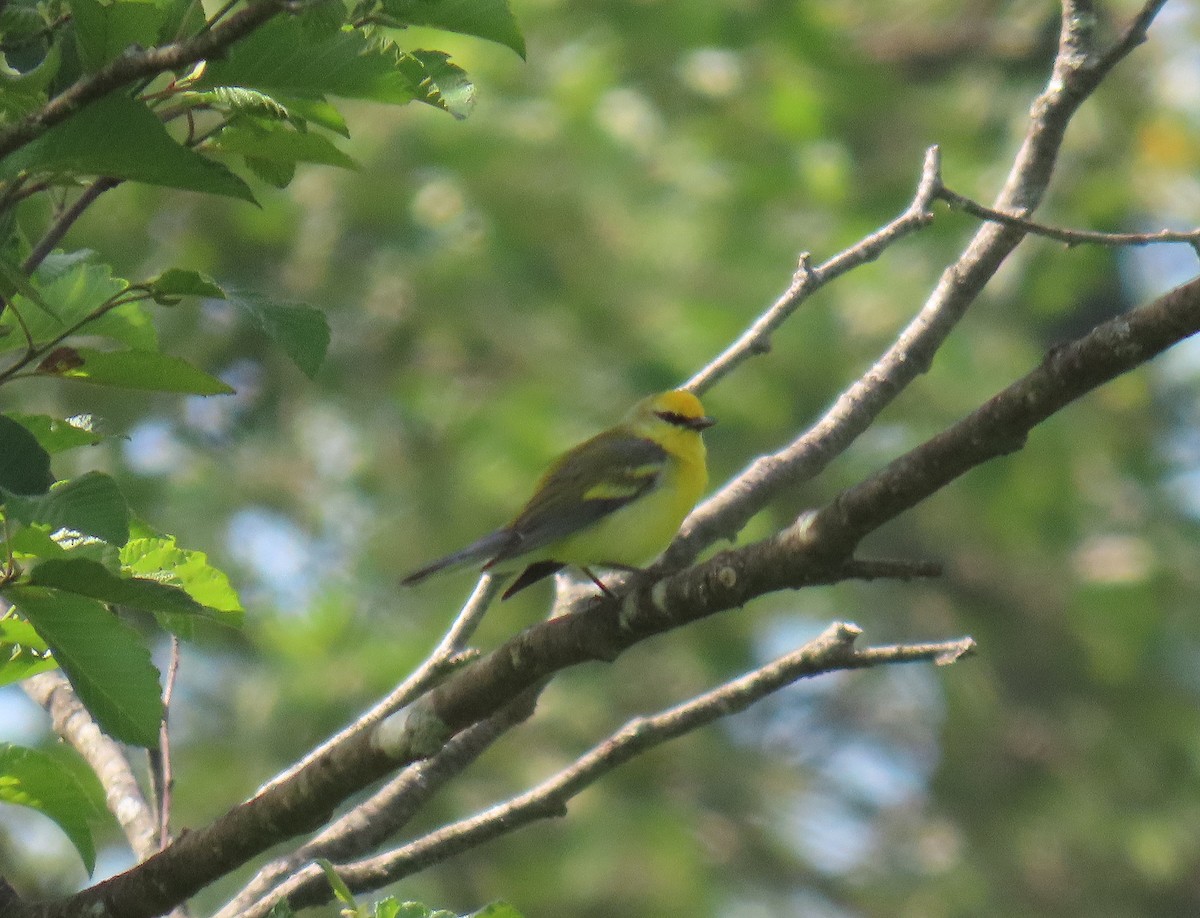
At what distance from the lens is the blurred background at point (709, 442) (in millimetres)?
8703

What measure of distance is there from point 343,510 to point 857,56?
5245mm

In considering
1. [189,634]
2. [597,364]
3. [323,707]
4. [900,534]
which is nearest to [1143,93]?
[900,534]

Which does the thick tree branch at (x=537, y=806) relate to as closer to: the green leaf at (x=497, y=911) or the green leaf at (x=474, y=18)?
the green leaf at (x=497, y=911)

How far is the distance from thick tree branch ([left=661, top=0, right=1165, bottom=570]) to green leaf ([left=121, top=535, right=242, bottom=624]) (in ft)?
4.32

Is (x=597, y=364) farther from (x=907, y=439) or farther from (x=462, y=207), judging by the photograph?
(x=907, y=439)

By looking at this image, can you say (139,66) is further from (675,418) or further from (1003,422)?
(675,418)

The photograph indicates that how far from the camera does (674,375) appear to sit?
8648mm

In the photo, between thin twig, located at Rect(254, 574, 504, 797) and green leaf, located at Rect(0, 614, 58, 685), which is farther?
thin twig, located at Rect(254, 574, 504, 797)

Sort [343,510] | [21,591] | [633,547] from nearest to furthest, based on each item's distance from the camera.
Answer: [21,591] → [633,547] → [343,510]

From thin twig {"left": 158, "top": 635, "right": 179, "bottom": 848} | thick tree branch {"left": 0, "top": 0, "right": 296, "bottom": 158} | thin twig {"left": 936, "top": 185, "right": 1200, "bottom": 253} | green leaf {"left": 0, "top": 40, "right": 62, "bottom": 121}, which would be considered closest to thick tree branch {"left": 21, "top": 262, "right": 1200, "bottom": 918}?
thin twig {"left": 158, "top": 635, "right": 179, "bottom": 848}

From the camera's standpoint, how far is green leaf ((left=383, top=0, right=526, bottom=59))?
6.59 feet

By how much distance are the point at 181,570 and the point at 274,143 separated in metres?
0.69

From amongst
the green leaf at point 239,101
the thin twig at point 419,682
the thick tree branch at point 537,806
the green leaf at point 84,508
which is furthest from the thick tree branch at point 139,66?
the thick tree branch at point 537,806

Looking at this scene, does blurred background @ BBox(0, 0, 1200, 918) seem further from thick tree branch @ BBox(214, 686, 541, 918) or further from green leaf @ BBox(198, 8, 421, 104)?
green leaf @ BBox(198, 8, 421, 104)
